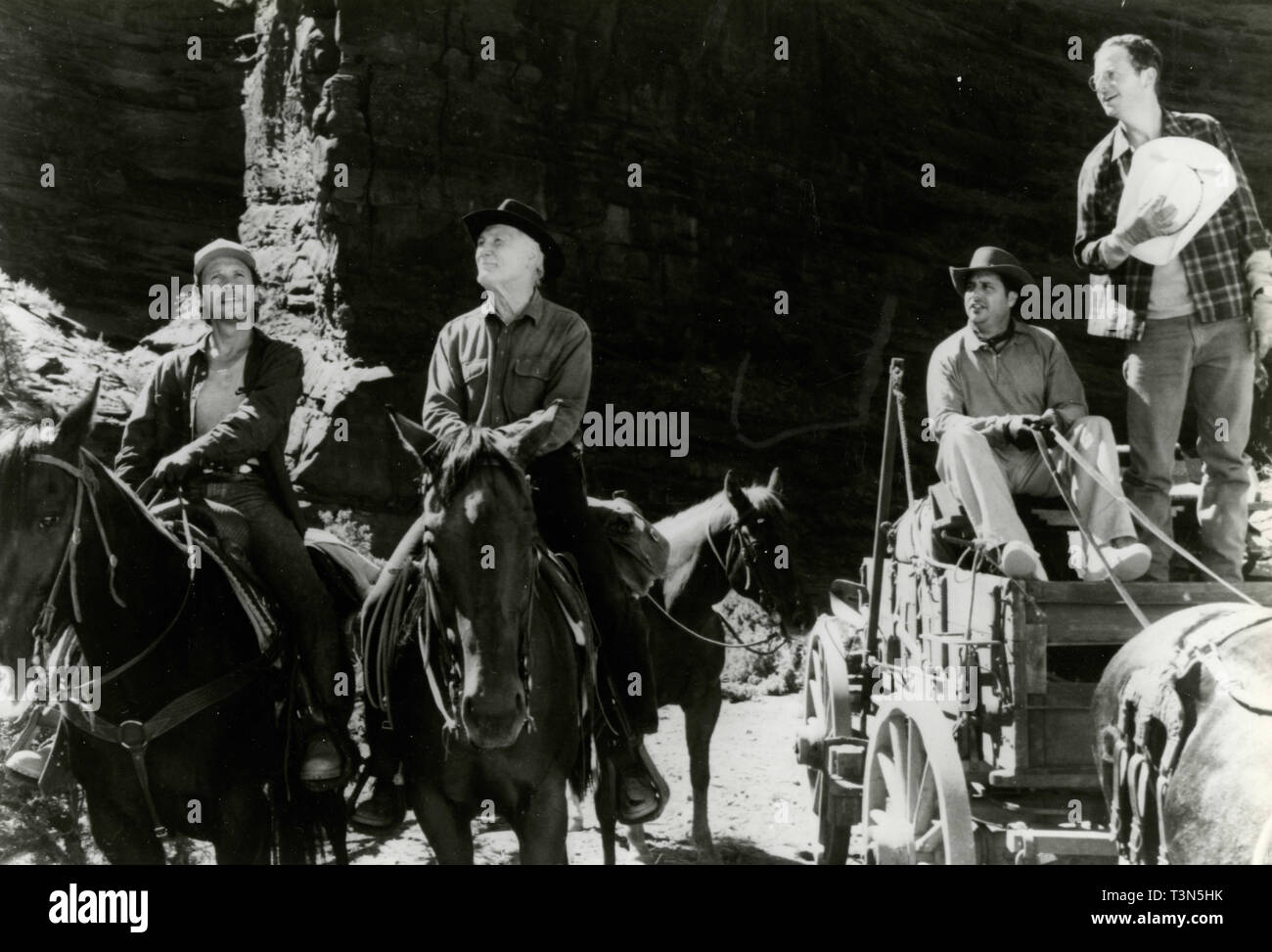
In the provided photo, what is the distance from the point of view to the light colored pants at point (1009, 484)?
4828 mm

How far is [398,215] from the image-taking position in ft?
40.7

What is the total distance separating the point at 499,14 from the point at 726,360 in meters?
4.33

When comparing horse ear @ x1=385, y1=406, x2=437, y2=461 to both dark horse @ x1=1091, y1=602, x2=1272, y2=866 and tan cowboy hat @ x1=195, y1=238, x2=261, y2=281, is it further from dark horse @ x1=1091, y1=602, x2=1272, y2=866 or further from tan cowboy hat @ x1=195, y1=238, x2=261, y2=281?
dark horse @ x1=1091, y1=602, x2=1272, y2=866

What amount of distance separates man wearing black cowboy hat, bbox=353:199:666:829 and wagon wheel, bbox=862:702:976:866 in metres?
0.90

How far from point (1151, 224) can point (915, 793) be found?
247 centimetres

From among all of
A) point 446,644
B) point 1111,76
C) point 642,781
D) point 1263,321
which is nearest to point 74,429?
point 446,644

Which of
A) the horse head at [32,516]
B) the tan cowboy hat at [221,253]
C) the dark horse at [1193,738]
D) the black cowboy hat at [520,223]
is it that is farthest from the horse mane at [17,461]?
the dark horse at [1193,738]

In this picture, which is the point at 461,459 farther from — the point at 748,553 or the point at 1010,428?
the point at 748,553

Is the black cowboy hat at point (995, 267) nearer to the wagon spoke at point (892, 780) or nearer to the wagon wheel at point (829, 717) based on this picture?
the wagon wheel at point (829, 717)

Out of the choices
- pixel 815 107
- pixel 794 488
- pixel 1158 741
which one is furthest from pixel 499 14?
pixel 1158 741

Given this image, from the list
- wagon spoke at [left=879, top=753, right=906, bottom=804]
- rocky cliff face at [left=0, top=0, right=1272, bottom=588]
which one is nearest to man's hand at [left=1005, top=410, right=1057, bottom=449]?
wagon spoke at [left=879, top=753, right=906, bottom=804]

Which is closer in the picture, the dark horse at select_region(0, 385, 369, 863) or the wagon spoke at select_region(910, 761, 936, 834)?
the dark horse at select_region(0, 385, 369, 863)

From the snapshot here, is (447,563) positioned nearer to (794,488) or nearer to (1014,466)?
(1014,466)

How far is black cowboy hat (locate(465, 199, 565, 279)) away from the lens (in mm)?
4895
